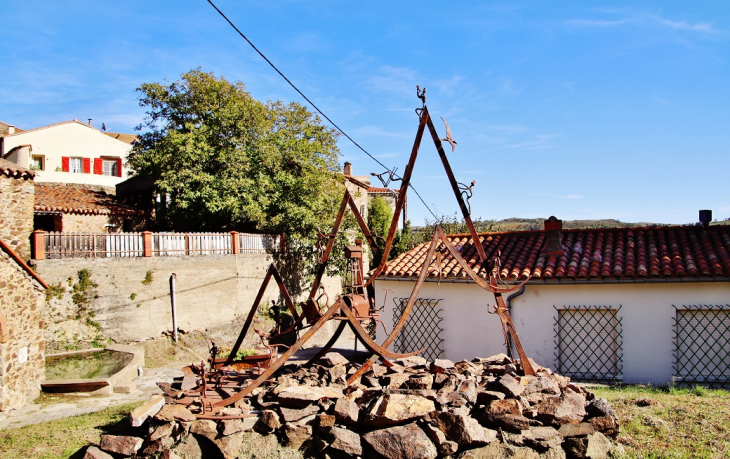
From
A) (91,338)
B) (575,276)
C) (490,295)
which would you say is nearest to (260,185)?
(91,338)

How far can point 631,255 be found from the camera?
39.6ft

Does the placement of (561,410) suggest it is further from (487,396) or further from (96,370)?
(96,370)

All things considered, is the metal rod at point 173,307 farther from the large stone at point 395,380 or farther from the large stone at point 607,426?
the large stone at point 607,426

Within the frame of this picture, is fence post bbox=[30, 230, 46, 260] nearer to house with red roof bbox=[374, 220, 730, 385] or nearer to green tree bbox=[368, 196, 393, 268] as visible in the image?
house with red roof bbox=[374, 220, 730, 385]

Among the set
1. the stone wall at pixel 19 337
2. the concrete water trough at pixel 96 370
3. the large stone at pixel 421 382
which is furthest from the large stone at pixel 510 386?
the stone wall at pixel 19 337

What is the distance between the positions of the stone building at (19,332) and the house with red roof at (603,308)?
849 centimetres

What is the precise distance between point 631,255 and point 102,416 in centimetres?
1214

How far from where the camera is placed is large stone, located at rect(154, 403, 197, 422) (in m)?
6.79

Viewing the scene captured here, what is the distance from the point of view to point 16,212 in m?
15.2

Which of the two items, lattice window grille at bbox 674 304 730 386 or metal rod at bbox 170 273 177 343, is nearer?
lattice window grille at bbox 674 304 730 386

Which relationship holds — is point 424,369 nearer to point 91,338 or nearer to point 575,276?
point 575,276

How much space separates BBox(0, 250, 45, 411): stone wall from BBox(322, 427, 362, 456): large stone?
8.75 metres

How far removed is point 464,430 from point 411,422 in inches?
26.3

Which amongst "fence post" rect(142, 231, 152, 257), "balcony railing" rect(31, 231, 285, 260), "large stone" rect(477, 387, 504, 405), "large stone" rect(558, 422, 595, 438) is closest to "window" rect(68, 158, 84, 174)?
"balcony railing" rect(31, 231, 285, 260)
